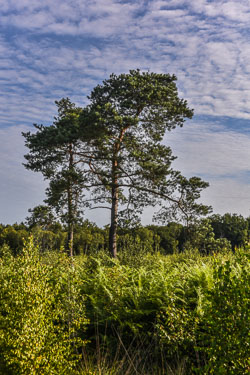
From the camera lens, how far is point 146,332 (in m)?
5.69

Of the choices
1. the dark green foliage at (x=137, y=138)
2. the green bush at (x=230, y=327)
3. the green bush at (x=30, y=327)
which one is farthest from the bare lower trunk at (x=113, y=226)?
the green bush at (x=230, y=327)

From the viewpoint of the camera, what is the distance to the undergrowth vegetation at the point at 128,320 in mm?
3432

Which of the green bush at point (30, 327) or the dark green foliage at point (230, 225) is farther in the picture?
the dark green foliage at point (230, 225)

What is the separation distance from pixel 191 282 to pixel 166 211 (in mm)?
10960

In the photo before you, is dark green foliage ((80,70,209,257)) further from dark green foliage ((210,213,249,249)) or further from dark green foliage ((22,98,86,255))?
dark green foliage ((210,213,249,249))

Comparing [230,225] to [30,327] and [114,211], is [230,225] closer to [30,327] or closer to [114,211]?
[114,211]

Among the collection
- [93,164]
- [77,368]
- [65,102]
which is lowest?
[77,368]

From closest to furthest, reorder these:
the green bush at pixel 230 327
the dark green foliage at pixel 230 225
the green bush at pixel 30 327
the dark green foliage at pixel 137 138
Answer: the green bush at pixel 230 327 < the green bush at pixel 30 327 < the dark green foliage at pixel 137 138 < the dark green foliage at pixel 230 225

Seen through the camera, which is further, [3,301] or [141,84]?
[141,84]

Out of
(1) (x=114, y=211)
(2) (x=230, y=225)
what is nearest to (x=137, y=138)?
(1) (x=114, y=211)

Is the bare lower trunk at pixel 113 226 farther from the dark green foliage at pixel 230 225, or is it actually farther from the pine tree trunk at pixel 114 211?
the dark green foliage at pixel 230 225

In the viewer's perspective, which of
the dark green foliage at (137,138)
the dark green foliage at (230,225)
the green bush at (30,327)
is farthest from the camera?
the dark green foliage at (230,225)

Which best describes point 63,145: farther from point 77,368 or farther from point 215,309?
point 215,309

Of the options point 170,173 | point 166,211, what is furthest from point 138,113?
point 166,211
